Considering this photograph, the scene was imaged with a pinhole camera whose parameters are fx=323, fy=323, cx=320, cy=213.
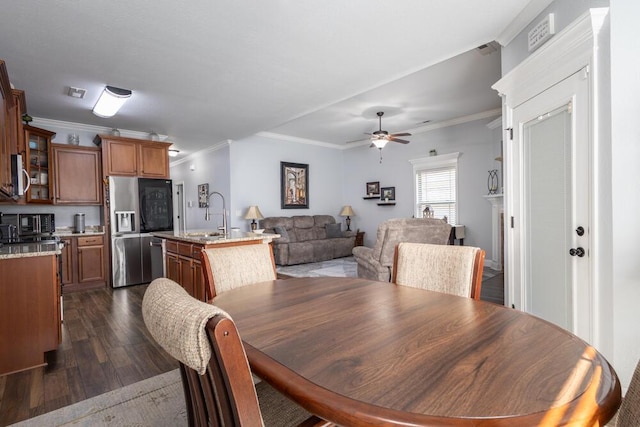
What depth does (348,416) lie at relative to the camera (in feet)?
2.00

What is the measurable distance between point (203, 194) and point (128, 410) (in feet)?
19.7

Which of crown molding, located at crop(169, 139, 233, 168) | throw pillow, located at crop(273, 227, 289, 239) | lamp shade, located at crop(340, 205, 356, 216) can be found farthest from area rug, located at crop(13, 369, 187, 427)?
lamp shade, located at crop(340, 205, 356, 216)

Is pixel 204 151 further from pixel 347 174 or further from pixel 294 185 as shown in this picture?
pixel 347 174

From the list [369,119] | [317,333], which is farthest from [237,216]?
[317,333]

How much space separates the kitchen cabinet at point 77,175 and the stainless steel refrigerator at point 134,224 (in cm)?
35

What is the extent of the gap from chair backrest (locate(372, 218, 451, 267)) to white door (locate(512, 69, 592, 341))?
4.76ft

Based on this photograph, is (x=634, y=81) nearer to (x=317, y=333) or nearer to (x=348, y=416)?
(x=317, y=333)

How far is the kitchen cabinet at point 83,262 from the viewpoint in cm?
464

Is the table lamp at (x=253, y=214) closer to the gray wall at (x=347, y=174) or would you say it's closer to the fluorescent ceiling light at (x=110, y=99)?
the gray wall at (x=347, y=174)

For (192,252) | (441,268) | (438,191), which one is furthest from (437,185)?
(441,268)

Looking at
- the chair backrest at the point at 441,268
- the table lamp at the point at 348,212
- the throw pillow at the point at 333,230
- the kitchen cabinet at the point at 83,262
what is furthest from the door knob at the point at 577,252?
the table lamp at the point at 348,212

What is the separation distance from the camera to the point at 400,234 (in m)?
3.92

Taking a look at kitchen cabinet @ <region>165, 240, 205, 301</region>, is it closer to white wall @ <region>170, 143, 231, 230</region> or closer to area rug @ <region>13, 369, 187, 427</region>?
area rug @ <region>13, 369, 187, 427</region>

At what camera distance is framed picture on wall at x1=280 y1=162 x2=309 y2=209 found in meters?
7.20
